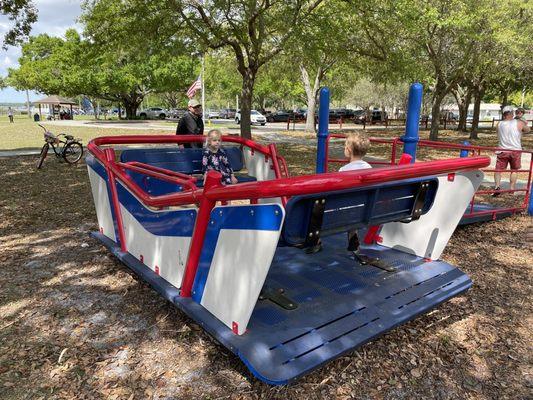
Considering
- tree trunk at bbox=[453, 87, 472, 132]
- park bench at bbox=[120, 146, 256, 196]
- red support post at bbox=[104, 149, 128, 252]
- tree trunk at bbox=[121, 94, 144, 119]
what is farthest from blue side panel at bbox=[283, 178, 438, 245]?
tree trunk at bbox=[121, 94, 144, 119]

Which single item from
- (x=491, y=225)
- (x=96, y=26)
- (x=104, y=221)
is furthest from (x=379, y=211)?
(x=96, y=26)

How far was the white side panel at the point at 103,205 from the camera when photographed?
4.38m

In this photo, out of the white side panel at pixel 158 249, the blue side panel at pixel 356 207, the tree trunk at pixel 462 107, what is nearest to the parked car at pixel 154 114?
the tree trunk at pixel 462 107

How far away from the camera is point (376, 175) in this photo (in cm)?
239

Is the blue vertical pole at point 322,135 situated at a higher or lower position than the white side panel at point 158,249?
higher

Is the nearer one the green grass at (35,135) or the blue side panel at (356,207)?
the blue side panel at (356,207)

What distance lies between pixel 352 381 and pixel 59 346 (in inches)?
75.4

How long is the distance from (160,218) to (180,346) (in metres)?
0.95

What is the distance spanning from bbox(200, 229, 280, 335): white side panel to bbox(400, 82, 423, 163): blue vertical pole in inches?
115

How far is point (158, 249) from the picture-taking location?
3463mm

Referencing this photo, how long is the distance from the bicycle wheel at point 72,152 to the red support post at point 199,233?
9.73 m

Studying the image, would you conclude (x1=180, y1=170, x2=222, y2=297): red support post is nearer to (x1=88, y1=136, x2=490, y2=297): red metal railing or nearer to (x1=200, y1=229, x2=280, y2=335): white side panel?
(x1=88, y1=136, x2=490, y2=297): red metal railing

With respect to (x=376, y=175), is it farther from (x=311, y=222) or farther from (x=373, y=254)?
(x=373, y=254)

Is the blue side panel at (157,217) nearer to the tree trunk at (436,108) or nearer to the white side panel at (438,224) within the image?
the white side panel at (438,224)
